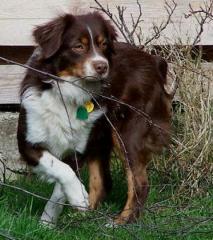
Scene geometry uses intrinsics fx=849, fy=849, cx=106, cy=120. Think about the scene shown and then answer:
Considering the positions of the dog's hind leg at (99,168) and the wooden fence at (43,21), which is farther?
the wooden fence at (43,21)

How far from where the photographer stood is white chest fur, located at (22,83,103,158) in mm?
5734

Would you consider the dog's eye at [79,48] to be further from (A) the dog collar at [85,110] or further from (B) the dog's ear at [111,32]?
(A) the dog collar at [85,110]

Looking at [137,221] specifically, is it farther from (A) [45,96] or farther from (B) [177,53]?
(B) [177,53]

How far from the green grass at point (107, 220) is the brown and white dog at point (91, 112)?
13cm

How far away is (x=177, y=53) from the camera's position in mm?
6785

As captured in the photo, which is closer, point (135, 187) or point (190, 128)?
point (135, 187)

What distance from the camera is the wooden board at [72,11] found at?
741cm

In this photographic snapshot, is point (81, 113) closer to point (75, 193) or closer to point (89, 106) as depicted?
point (89, 106)

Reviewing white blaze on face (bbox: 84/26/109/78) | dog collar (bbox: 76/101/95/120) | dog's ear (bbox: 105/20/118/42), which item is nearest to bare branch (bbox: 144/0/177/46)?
dog's ear (bbox: 105/20/118/42)

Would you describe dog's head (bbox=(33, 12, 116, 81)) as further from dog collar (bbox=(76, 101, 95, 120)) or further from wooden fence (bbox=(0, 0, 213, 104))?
wooden fence (bbox=(0, 0, 213, 104))

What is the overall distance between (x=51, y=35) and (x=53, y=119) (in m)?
0.58

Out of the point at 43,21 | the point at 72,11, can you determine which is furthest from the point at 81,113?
the point at 43,21

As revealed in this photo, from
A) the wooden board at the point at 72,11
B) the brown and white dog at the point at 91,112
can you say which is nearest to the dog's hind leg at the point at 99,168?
the brown and white dog at the point at 91,112

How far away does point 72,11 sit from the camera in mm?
7328
